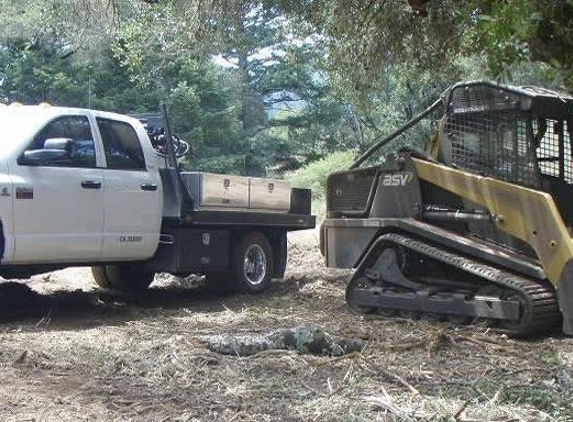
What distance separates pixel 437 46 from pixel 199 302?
18.0 ft

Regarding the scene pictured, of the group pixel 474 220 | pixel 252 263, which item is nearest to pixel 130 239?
pixel 252 263

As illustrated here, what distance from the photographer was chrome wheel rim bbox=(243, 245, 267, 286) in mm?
11820

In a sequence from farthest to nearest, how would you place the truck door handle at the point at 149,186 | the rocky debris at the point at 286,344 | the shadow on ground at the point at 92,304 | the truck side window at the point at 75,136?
the truck door handle at the point at 149,186 → the shadow on ground at the point at 92,304 → the truck side window at the point at 75,136 → the rocky debris at the point at 286,344

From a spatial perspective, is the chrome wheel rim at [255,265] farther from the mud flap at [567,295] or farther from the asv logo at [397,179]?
the mud flap at [567,295]

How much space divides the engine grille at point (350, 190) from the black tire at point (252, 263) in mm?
1696

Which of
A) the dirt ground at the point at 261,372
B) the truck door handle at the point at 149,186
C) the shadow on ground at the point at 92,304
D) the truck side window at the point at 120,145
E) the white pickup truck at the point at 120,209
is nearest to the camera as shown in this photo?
the dirt ground at the point at 261,372

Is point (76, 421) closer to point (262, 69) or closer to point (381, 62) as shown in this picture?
point (381, 62)


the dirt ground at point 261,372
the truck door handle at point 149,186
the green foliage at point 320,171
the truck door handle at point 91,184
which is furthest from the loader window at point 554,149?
the green foliage at point 320,171

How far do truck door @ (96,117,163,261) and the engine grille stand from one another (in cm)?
202

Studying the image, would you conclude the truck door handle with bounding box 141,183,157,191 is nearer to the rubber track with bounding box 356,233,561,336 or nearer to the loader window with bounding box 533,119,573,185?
the rubber track with bounding box 356,233,561,336

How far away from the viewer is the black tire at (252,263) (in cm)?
1155

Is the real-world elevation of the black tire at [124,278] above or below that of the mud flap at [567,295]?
below

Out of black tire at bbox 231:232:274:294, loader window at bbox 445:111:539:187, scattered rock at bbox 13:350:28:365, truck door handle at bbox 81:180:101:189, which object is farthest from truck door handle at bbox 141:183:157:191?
scattered rock at bbox 13:350:28:365

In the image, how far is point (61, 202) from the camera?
8.90 meters
